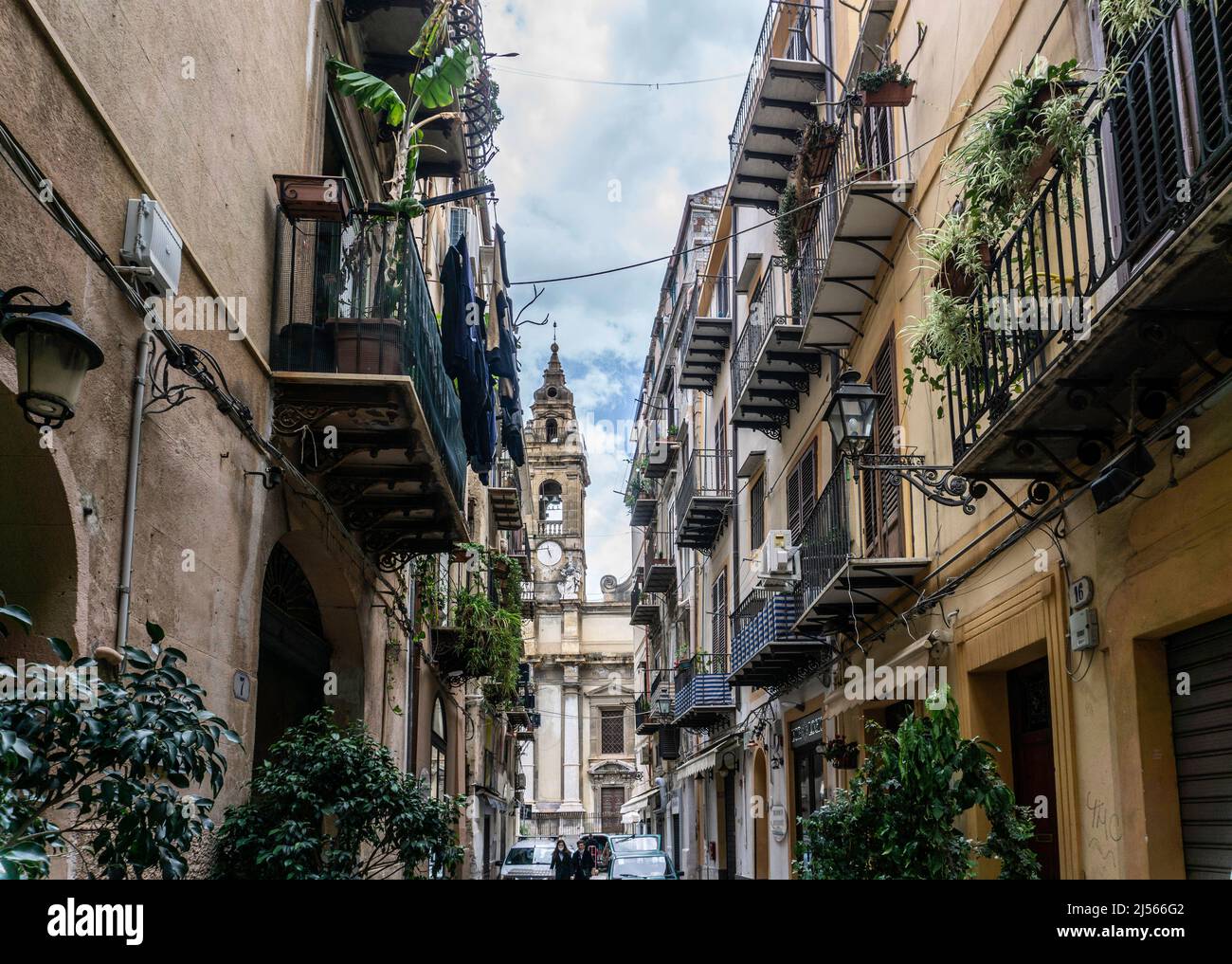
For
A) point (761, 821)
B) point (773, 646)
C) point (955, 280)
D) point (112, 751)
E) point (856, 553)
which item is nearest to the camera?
point (112, 751)

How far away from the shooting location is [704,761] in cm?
2805

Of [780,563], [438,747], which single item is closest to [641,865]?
[438,747]

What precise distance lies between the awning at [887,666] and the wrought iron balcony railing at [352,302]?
4.89m

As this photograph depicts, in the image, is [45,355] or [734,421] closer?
[45,355]

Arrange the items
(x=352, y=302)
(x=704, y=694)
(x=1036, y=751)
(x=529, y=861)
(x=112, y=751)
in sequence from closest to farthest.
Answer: (x=112, y=751)
(x=1036, y=751)
(x=352, y=302)
(x=704, y=694)
(x=529, y=861)

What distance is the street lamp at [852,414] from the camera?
9727 millimetres

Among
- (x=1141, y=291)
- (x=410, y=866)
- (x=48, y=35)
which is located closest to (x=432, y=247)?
(x=410, y=866)

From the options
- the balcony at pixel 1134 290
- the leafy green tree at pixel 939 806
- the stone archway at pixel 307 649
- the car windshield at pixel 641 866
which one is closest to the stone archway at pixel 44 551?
the leafy green tree at pixel 939 806

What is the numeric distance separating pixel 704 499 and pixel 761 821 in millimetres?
6716

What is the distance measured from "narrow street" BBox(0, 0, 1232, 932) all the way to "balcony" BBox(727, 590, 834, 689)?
0.40ft

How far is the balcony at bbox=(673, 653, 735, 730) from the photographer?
23484 millimetres

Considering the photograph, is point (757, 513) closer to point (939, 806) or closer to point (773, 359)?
point (773, 359)
